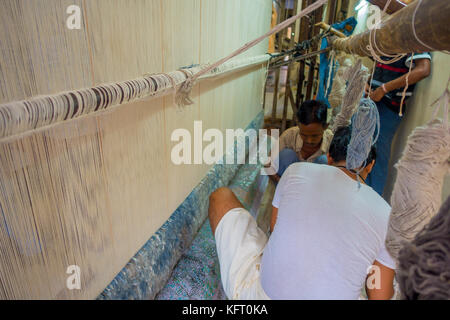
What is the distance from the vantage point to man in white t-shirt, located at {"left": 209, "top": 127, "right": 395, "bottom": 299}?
111cm

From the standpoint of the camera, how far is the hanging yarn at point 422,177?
55 cm

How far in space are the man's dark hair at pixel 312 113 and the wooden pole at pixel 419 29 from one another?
139 cm

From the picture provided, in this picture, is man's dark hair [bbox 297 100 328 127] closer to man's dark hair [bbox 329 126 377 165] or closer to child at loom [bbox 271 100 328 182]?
child at loom [bbox 271 100 328 182]

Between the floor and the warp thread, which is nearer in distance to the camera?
the warp thread

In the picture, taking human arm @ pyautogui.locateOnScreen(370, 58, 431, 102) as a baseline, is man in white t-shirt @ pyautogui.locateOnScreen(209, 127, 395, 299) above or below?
below

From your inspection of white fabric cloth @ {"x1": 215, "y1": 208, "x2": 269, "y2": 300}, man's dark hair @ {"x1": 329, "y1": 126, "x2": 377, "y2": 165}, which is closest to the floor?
white fabric cloth @ {"x1": 215, "y1": 208, "x2": 269, "y2": 300}

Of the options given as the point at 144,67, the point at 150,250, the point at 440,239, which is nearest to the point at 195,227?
the point at 150,250

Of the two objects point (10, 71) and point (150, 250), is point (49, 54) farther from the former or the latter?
point (150, 250)

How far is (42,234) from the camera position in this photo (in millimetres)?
663

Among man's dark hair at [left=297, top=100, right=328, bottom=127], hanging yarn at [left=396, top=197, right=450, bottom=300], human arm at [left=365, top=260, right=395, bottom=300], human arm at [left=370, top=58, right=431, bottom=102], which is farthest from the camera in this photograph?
man's dark hair at [left=297, top=100, right=328, bottom=127]

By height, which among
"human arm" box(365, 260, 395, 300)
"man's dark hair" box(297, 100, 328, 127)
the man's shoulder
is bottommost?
"human arm" box(365, 260, 395, 300)

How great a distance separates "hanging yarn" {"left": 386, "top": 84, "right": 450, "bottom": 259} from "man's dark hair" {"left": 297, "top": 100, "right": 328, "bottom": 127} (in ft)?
5.30

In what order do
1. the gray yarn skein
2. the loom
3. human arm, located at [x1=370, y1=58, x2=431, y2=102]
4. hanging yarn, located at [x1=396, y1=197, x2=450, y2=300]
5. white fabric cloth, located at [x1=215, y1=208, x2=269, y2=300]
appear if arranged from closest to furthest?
1. hanging yarn, located at [x1=396, y1=197, x2=450, y2=300]
2. the loom
3. the gray yarn skein
4. white fabric cloth, located at [x1=215, y1=208, x2=269, y2=300]
5. human arm, located at [x1=370, y1=58, x2=431, y2=102]

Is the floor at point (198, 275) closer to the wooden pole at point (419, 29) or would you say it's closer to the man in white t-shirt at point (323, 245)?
the man in white t-shirt at point (323, 245)
